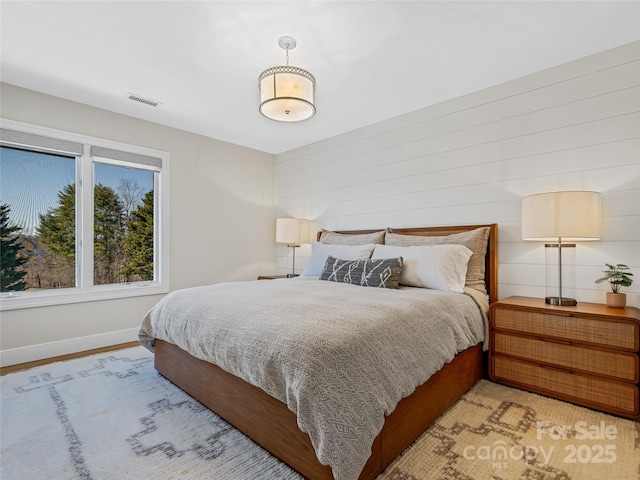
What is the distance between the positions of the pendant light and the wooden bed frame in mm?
1773

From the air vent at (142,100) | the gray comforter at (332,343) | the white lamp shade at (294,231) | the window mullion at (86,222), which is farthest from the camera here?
the white lamp shade at (294,231)

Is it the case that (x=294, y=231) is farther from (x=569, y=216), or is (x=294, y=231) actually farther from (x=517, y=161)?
(x=569, y=216)

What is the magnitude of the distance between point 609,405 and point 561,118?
2.07 m

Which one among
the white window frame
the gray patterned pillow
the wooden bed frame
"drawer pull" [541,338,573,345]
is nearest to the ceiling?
the white window frame

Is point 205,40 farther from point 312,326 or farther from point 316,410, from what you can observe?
point 316,410

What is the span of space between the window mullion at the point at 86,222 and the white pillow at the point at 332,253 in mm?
2229

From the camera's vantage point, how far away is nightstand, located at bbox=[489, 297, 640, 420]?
1.93 meters

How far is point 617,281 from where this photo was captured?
85.5 inches

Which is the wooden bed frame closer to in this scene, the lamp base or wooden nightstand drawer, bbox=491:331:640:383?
wooden nightstand drawer, bbox=491:331:640:383

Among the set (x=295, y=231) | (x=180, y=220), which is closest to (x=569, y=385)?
(x=295, y=231)

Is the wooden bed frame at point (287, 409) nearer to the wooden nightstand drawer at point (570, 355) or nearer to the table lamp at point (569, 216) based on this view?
the wooden nightstand drawer at point (570, 355)

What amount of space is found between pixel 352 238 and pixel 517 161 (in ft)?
5.71

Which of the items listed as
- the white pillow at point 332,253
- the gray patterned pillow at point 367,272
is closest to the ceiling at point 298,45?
the white pillow at point 332,253

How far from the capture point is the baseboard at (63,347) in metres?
2.86
